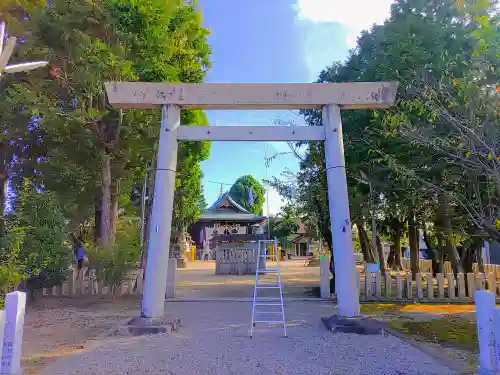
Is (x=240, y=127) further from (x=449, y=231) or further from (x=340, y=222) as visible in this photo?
(x=449, y=231)

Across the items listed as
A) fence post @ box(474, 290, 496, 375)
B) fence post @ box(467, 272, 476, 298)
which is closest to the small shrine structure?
fence post @ box(467, 272, 476, 298)

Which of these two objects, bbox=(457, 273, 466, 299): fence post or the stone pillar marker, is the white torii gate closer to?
the stone pillar marker

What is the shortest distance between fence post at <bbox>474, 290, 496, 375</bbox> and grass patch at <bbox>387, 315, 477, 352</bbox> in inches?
67.0

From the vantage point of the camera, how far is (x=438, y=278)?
9969mm

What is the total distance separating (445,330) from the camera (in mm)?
6891

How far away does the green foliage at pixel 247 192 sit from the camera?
→ 1697 inches

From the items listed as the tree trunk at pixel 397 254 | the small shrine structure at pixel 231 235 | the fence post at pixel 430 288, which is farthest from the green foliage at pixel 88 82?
the tree trunk at pixel 397 254

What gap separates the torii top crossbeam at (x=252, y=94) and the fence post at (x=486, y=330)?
12.7 ft

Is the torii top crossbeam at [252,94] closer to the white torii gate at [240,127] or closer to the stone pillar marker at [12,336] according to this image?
the white torii gate at [240,127]

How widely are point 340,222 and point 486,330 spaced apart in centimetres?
286

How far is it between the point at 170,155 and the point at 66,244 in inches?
187

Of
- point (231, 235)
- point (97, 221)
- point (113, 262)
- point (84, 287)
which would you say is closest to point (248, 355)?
point (113, 262)

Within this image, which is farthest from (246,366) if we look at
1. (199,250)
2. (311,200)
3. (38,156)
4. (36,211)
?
(199,250)

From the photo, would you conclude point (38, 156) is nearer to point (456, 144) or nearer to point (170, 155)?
point (170, 155)
